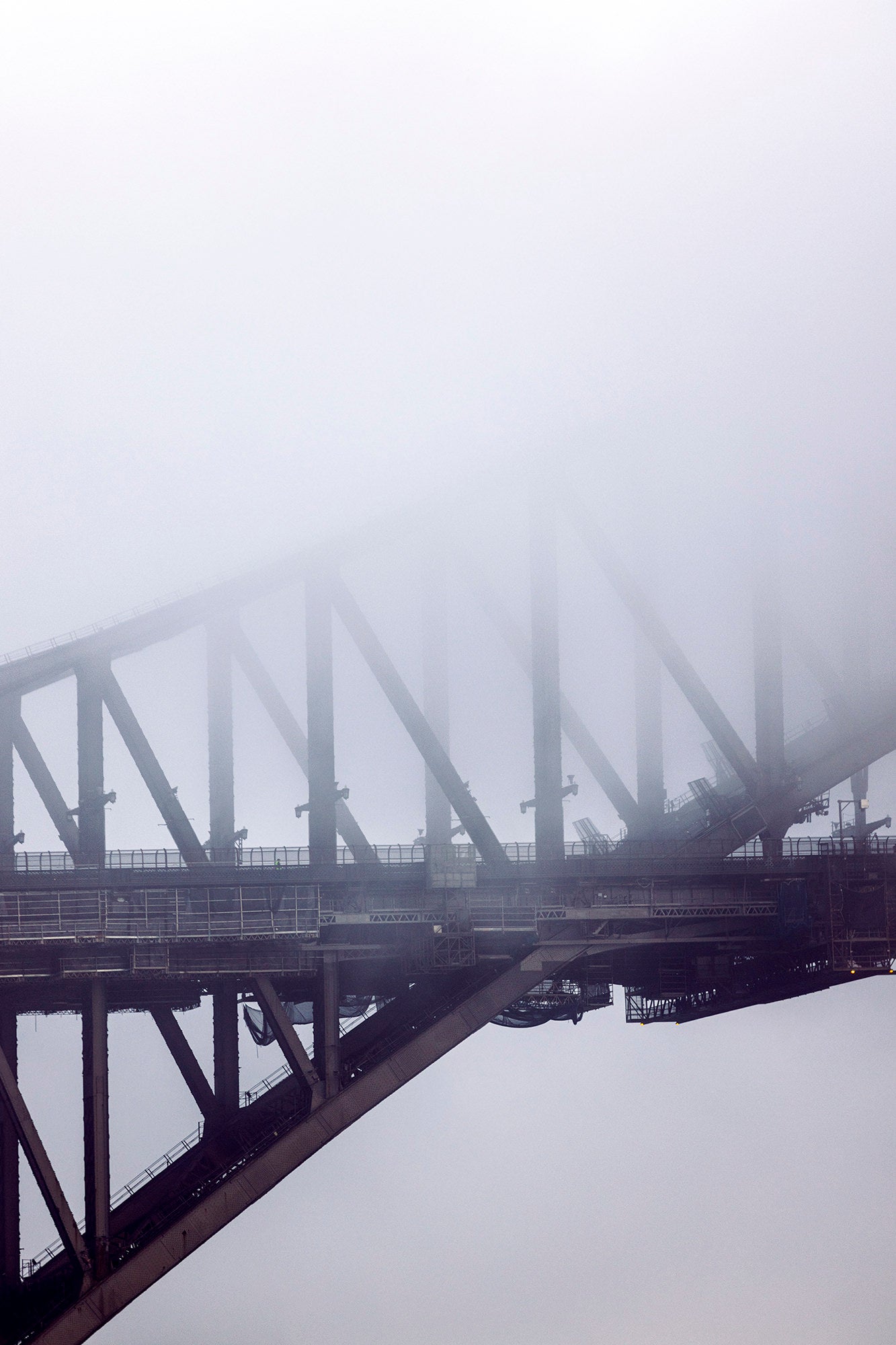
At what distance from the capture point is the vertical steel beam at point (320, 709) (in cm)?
6034

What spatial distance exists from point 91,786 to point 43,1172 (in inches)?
630

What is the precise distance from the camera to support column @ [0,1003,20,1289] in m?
52.8

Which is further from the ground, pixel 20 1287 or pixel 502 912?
pixel 502 912

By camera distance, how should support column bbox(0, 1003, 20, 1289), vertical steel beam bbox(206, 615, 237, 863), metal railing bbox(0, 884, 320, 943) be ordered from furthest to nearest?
vertical steel beam bbox(206, 615, 237, 863) < support column bbox(0, 1003, 20, 1289) < metal railing bbox(0, 884, 320, 943)

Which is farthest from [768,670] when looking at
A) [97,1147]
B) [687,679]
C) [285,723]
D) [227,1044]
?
[97,1147]

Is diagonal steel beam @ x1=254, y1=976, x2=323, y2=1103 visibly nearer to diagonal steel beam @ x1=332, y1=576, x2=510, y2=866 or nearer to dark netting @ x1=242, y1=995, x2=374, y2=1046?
dark netting @ x1=242, y1=995, x2=374, y2=1046

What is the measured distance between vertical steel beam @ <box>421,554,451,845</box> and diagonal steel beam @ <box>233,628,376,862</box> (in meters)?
3.82

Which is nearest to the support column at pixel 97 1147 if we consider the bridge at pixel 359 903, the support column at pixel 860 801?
the bridge at pixel 359 903

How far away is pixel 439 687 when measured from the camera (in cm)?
6894

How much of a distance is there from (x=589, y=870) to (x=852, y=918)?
29.5ft

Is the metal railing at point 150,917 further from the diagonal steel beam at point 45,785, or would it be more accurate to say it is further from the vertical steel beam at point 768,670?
the vertical steel beam at point 768,670

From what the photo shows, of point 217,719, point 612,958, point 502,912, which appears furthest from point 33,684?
point 612,958

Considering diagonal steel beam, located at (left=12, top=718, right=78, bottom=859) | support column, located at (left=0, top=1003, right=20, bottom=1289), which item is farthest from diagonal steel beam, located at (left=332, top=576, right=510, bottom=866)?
support column, located at (left=0, top=1003, right=20, bottom=1289)

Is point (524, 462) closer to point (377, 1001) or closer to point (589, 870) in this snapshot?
point (589, 870)
